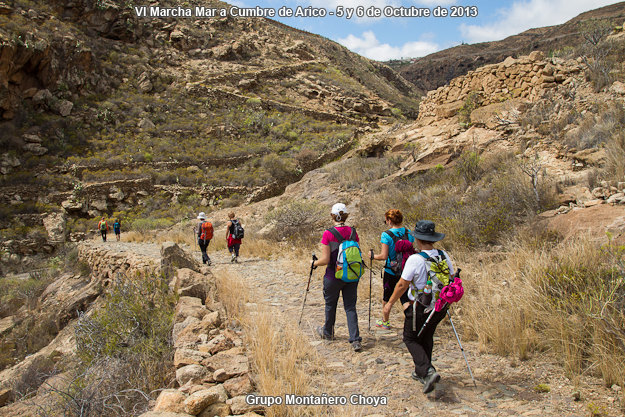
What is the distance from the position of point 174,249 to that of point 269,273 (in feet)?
8.00

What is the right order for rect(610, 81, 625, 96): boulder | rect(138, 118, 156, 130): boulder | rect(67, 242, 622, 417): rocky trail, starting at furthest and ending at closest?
1. rect(138, 118, 156, 130): boulder
2. rect(610, 81, 625, 96): boulder
3. rect(67, 242, 622, 417): rocky trail

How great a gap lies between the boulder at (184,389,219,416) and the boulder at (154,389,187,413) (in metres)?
0.06

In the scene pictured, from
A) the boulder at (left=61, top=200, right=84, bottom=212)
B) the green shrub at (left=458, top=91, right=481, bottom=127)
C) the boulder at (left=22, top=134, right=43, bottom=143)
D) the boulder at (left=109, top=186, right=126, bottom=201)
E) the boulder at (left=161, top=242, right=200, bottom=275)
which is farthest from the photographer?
the boulder at (left=22, top=134, right=43, bottom=143)

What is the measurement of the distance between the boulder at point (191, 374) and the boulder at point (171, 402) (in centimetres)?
25

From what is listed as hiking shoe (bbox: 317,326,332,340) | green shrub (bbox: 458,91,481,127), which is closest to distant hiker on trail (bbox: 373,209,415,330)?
hiking shoe (bbox: 317,326,332,340)

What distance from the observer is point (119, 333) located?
4453 mm

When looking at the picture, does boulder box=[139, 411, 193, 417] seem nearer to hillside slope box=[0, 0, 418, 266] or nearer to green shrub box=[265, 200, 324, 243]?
green shrub box=[265, 200, 324, 243]

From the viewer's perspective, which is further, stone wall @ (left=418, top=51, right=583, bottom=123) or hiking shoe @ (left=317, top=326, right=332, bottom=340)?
stone wall @ (left=418, top=51, right=583, bottom=123)

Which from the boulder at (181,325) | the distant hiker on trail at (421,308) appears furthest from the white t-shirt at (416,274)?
the boulder at (181,325)

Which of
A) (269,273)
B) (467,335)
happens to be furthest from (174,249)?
(467,335)

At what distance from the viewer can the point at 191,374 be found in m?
2.97

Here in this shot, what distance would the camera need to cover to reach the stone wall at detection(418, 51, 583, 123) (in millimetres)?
10227

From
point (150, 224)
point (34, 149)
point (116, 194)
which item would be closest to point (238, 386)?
point (150, 224)

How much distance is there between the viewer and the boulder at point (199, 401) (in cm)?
249
